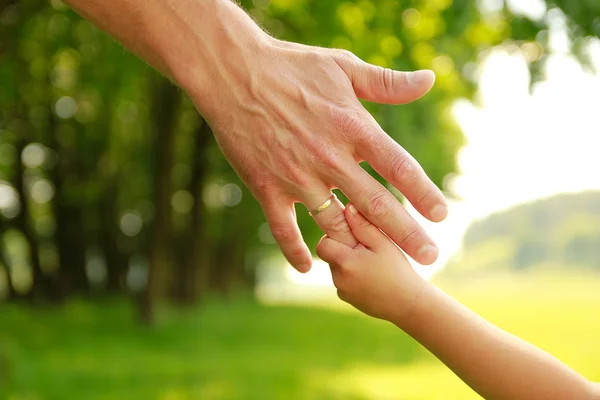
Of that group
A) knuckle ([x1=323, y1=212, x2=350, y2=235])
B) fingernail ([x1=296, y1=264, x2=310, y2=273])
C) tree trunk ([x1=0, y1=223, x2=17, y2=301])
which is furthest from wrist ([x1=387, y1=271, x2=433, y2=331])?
tree trunk ([x1=0, y1=223, x2=17, y2=301])

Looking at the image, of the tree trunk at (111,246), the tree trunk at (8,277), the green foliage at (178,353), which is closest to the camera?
the green foliage at (178,353)

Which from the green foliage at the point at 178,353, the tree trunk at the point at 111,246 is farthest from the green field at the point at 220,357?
the tree trunk at the point at 111,246

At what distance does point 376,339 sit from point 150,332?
457 cm

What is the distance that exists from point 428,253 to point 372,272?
0.56 ft

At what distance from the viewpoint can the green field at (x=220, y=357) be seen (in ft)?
25.0

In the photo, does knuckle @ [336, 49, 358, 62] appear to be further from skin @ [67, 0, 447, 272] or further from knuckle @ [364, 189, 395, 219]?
knuckle @ [364, 189, 395, 219]

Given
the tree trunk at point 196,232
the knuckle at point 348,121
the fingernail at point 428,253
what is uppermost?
the tree trunk at point 196,232

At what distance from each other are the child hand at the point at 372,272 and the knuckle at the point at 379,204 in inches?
2.6

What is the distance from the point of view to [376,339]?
14.5 m

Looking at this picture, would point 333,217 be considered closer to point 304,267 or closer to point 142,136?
point 304,267

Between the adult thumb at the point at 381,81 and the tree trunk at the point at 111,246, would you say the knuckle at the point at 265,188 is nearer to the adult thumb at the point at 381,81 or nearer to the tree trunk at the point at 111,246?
the adult thumb at the point at 381,81

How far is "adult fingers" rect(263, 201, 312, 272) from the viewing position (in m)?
2.19

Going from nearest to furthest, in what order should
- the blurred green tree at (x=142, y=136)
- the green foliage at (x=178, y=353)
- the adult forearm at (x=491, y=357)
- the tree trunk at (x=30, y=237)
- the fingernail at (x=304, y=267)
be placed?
the adult forearm at (x=491, y=357) < the fingernail at (x=304, y=267) < the blurred green tree at (x=142, y=136) < the green foliage at (x=178, y=353) < the tree trunk at (x=30, y=237)

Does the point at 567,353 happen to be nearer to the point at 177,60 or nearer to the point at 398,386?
the point at 398,386
